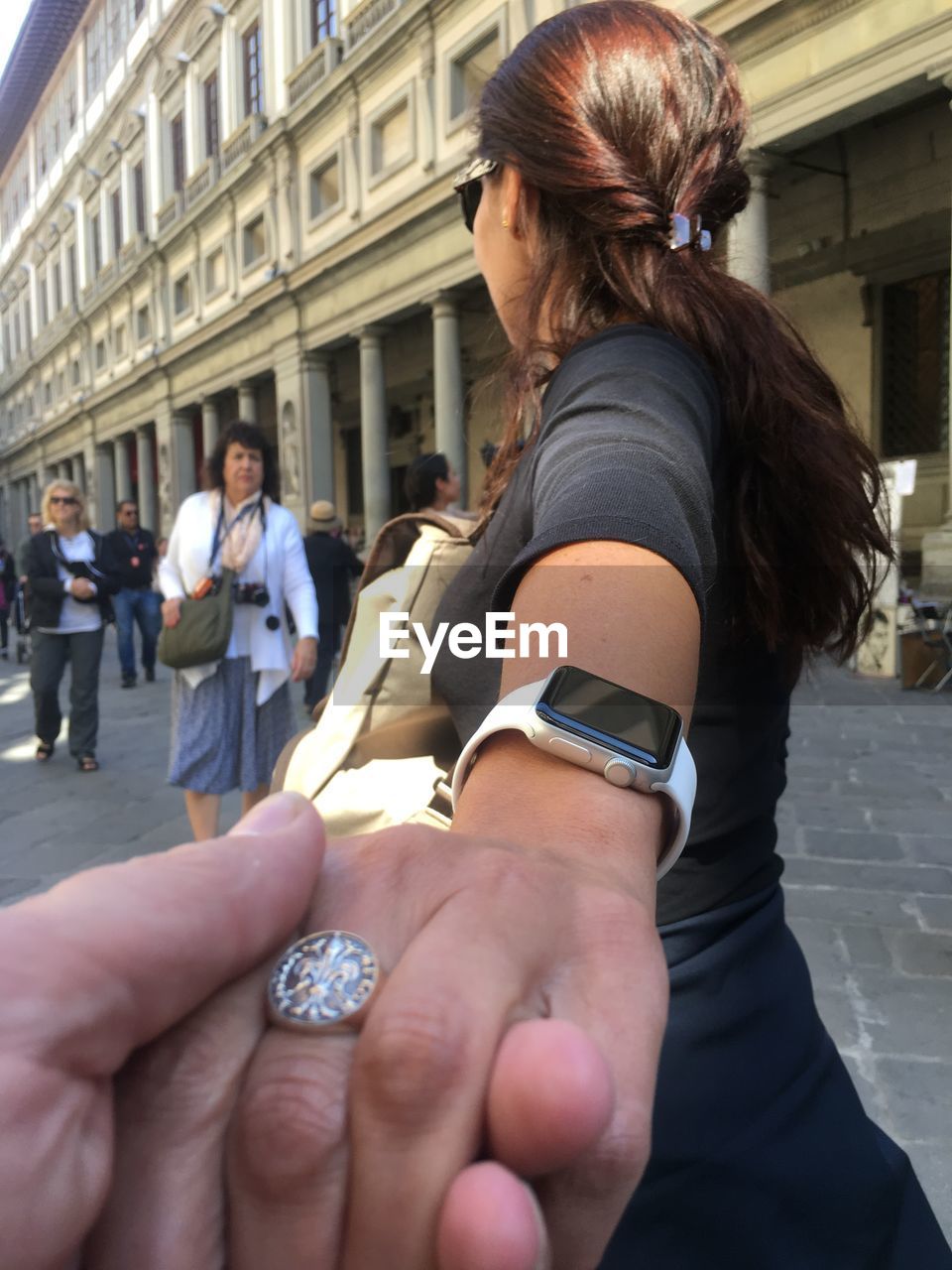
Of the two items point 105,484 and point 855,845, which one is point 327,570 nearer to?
point 855,845

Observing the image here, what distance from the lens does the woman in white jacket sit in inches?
145

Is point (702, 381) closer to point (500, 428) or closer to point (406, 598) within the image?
point (500, 428)

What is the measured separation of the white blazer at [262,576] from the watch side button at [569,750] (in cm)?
318

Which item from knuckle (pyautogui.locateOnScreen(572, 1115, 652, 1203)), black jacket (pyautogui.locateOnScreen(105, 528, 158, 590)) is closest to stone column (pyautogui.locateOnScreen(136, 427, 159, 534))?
black jacket (pyautogui.locateOnScreen(105, 528, 158, 590))

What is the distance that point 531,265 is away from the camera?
1116mm

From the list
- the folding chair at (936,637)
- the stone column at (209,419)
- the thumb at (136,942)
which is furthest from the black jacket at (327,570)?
the stone column at (209,419)

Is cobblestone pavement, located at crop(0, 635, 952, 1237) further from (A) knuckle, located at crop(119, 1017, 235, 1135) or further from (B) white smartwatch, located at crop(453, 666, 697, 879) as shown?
(A) knuckle, located at crop(119, 1017, 235, 1135)

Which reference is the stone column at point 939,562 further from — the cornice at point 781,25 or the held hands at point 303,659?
the held hands at point 303,659

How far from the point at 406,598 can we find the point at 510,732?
560mm

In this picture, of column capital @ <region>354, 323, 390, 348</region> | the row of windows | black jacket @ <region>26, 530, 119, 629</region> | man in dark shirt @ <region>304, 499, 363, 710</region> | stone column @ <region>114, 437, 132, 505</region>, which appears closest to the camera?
black jacket @ <region>26, 530, 119, 629</region>

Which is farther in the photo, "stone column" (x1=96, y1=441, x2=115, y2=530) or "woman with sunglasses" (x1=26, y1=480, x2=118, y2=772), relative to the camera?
"stone column" (x1=96, y1=441, x2=115, y2=530)

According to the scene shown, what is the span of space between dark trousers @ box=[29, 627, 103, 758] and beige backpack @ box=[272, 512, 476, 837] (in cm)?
541

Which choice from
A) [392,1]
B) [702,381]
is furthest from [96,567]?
[392,1]

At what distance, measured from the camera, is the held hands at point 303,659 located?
Result: 3.91 meters
